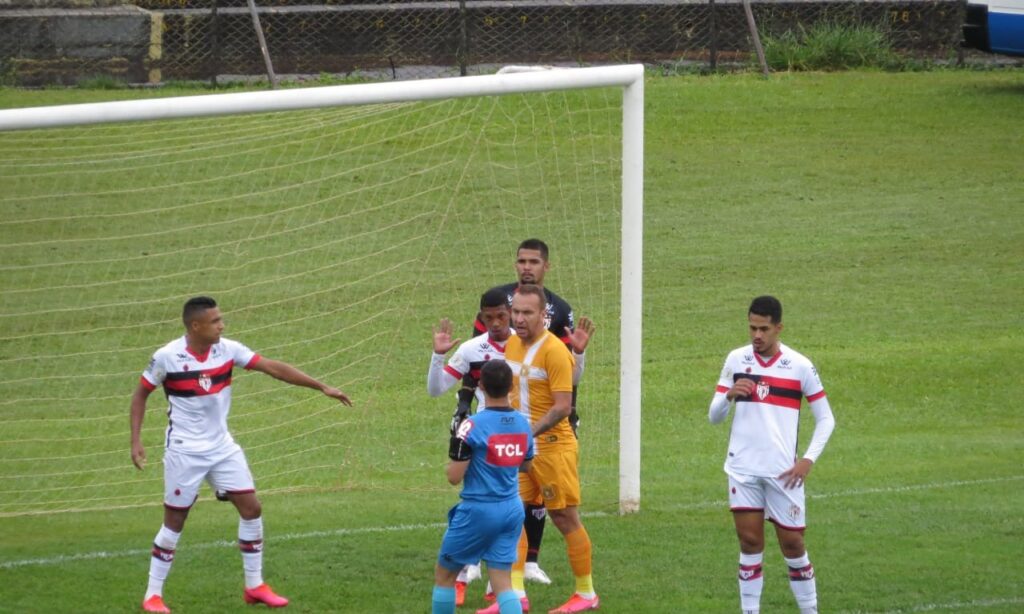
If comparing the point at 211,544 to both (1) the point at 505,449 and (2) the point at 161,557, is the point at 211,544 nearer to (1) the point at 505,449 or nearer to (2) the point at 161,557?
(2) the point at 161,557

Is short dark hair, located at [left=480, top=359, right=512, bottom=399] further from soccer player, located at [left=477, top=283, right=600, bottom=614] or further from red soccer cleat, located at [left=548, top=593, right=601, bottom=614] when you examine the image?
red soccer cleat, located at [left=548, top=593, right=601, bottom=614]

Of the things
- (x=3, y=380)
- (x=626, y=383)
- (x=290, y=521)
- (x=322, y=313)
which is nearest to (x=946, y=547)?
(x=626, y=383)

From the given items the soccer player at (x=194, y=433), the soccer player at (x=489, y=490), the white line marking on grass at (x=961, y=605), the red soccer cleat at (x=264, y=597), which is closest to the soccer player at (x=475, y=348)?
the soccer player at (x=489, y=490)

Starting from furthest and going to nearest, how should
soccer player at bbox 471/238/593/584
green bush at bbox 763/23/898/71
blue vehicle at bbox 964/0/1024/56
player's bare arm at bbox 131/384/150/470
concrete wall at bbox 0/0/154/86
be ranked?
green bush at bbox 763/23/898/71 → concrete wall at bbox 0/0/154/86 → blue vehicle at bbox 964/0/1024/56 → soccer player at bbox 471/238/593/584 → player's bare arm at bbox 131/384/150/470

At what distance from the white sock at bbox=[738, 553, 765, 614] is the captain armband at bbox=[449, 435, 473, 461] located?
173 cm

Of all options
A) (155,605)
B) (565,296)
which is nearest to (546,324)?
(155,605)

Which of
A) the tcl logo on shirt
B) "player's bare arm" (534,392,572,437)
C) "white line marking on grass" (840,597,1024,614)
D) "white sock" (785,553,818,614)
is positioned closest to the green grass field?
"white line marking on grass" (840,597,1024,614)

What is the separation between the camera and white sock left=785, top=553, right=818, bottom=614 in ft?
26.2

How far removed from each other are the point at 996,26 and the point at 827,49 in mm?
3261

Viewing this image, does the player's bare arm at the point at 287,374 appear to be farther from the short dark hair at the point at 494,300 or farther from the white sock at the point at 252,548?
the short dark hair at the point at 494,300

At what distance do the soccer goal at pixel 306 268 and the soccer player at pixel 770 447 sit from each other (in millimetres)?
2515

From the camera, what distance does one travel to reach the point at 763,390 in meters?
8.02

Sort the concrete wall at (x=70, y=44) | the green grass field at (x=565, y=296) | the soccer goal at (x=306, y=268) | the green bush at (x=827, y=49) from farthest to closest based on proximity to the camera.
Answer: the green bush at (x=827, y=49) < the concrete wall at (x=70, y=44) < the soccer goal at (x=306, y=268) < the green grass field at (x=565, y=296)

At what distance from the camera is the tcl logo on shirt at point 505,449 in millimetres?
7570
